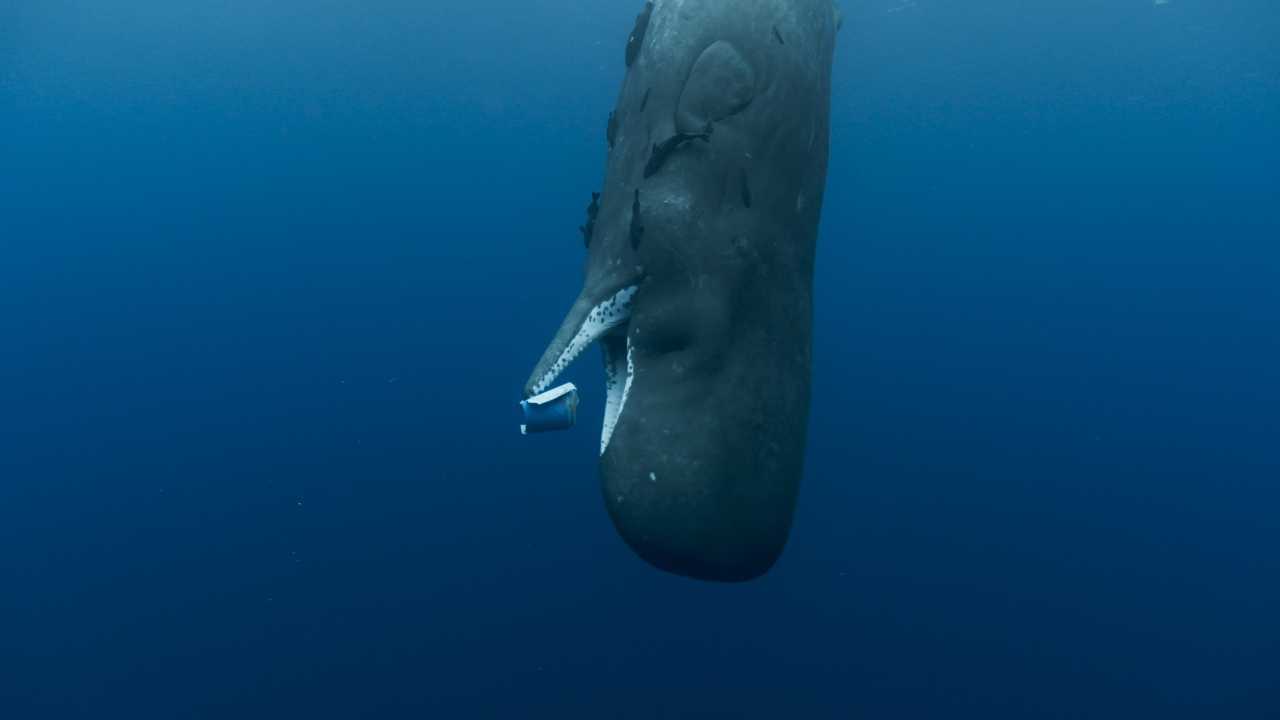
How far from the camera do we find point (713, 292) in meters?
3.59

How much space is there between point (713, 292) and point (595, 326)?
660 mm

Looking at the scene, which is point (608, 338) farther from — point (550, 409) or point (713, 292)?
point (713, 292)

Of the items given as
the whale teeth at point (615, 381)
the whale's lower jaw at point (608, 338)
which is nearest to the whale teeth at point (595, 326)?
the whale's lower jaw at point (608, 338)

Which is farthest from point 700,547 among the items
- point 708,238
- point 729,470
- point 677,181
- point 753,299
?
point 677,181

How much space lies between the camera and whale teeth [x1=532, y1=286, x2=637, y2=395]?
3.61 m

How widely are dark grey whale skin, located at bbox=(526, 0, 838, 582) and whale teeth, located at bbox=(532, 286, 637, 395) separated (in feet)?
0.15

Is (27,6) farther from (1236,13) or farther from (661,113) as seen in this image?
(1236,13)

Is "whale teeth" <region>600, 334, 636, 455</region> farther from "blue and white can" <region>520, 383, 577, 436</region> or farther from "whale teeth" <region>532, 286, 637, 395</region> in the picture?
"blue and white can" <region>520, 383, 577, 436</region>

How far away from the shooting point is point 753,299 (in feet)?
12.2

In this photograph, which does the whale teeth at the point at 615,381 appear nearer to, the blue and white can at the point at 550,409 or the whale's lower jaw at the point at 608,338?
the whale's lower jaw at the point at 608,338

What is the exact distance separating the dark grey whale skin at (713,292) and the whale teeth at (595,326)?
0.15 feet

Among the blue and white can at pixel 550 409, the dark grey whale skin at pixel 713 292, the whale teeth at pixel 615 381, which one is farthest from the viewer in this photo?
the whale teeth at pixel 615 381

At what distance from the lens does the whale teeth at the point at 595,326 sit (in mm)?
3613

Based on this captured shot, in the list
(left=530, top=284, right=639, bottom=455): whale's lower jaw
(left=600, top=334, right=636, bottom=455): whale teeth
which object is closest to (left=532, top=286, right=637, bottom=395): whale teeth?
(left=530, top=284, right=639, bottom=455): whale's lower jaw
